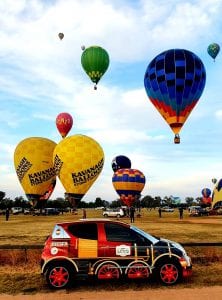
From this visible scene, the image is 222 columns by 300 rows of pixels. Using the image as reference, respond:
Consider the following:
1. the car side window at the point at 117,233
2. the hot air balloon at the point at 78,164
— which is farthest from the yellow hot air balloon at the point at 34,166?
the car side window at the point at 117,233

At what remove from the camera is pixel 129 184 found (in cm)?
6066

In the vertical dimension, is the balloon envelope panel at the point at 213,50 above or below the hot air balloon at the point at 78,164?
above

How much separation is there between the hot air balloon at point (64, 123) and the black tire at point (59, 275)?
5367 centimetres

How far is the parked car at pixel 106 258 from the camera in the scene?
37.4 feet

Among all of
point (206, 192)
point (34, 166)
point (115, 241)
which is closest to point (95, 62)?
point (34, 166)

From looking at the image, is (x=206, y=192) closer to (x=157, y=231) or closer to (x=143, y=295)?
(x=157, y=231)

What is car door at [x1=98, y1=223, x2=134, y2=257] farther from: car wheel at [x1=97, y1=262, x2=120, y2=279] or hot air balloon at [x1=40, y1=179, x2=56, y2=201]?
hot air balloon at [x1=40, y1=179, x2=56, y2=201]

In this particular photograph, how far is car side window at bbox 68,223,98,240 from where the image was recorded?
11688 millimetres

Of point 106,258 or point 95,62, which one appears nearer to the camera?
point 106,258

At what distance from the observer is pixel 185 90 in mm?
36812

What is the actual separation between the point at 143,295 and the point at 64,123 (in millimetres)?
55160

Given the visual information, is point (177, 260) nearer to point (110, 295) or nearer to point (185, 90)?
point (110, 295)

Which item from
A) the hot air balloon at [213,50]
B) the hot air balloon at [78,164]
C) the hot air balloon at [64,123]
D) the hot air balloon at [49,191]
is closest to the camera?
the hot air balloon at [78,164]

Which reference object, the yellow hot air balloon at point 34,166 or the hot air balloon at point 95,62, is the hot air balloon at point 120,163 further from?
the hot air balloon at point 95,62
